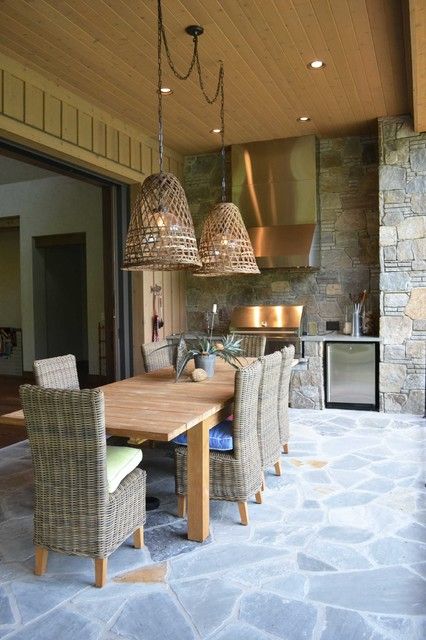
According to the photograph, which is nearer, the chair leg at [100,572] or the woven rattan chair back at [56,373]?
the chair leg at [100,572]

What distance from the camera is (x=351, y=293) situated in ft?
19.6

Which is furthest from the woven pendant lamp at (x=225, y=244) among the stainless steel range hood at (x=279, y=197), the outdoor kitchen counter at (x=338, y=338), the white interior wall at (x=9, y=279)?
the white interior wall at (x=9, y=279)

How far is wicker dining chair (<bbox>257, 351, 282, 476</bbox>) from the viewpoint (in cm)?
312

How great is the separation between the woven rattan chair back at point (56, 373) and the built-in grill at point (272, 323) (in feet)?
8.51

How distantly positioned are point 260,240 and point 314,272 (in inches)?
28.8

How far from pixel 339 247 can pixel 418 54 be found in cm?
270

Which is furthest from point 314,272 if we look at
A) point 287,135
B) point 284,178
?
point 287,135

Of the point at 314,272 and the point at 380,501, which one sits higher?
the point at 314,272

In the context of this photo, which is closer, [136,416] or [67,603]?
[67,603]

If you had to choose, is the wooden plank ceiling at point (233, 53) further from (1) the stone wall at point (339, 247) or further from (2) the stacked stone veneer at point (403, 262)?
(1) the stone wall at point (339, 247)

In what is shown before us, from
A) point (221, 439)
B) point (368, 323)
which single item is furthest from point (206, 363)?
point (368, 323)

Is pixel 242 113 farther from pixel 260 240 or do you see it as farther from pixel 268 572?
pixel 268 572

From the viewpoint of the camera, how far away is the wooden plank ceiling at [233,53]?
327 centimetres

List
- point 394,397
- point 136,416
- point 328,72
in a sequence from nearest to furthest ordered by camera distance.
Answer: point 136,416 → point 328,72 → point 394,397
